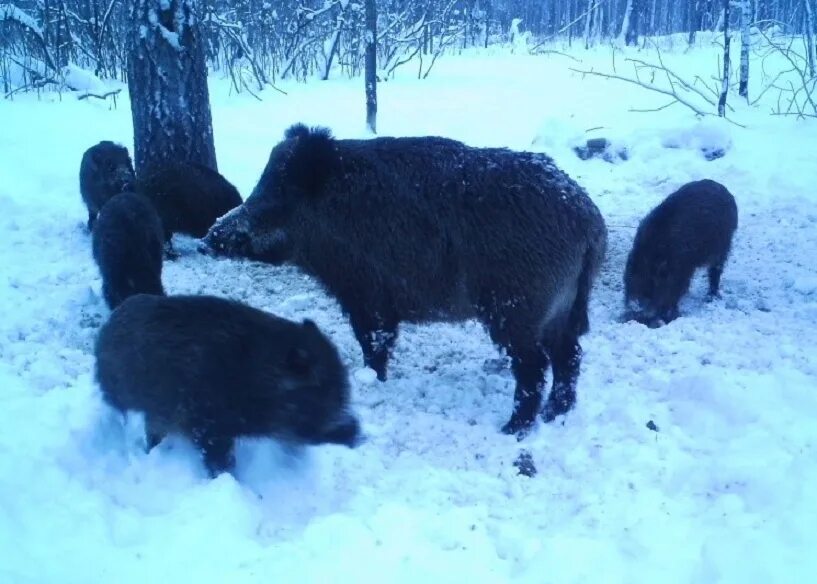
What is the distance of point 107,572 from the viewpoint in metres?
2.50

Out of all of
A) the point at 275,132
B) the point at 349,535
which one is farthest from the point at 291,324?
the point at 275,132

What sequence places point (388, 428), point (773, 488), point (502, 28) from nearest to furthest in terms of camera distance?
1. point (773, 488)
2. point (388, 428)
3. point (502, 28)

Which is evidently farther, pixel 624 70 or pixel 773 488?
pixel 624 70

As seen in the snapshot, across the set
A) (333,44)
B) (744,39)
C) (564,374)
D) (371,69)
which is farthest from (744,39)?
(564,374)

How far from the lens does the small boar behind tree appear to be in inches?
152

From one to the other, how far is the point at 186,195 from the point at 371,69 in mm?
7584

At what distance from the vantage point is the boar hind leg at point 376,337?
4.61 metres

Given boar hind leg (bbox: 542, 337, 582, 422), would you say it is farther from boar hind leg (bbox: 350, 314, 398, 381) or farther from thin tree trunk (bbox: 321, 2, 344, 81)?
thin tree trunk (bbox: 321, 2, 344, 81)

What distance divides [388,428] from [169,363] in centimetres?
139

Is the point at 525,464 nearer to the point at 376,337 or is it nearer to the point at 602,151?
the point at 376,337

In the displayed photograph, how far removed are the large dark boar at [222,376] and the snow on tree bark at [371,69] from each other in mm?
10619

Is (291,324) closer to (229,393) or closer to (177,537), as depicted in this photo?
(229,393)

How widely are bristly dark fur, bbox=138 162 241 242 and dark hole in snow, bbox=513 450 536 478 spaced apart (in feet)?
16.0

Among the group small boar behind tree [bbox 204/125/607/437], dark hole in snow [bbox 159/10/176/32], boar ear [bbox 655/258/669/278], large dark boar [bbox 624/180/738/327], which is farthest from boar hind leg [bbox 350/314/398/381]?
dark hole in snow [bbox 159/10/176/32]
